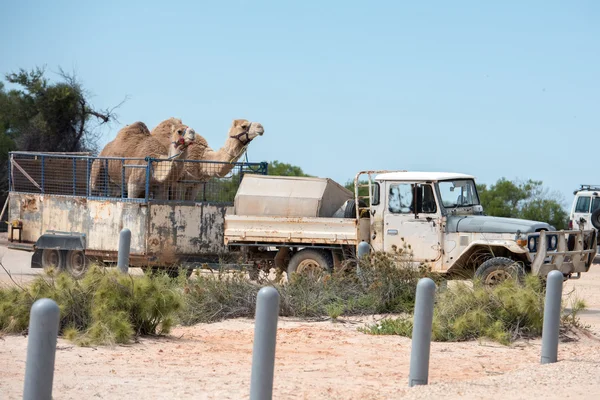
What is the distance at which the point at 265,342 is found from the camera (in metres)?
6.34

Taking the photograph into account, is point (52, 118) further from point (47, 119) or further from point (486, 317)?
point (486, 317)

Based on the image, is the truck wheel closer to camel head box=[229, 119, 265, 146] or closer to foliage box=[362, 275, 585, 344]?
foliage box=[362, 275, 585, 344]

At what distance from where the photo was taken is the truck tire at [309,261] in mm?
16484

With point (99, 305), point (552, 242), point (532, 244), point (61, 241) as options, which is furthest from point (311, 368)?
point (61, 241)

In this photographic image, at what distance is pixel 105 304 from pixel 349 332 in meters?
3.22

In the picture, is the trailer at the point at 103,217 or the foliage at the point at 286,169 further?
the foliage at the point at 286,169

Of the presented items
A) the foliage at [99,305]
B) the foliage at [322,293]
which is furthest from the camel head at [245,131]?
the foliage at [99,305]

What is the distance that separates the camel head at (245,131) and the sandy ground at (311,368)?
8509mm

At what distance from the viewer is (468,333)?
11469 millimetres

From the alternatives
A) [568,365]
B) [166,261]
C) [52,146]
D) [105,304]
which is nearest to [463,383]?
[568,365]

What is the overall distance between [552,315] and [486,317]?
2263mm

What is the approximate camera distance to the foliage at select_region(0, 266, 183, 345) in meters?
10.0

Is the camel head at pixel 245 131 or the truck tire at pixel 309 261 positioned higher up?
the camel head at pixel 245 131

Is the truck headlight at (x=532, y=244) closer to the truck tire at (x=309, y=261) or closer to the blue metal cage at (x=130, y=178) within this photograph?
the truck tire at (x=309, y=261)
